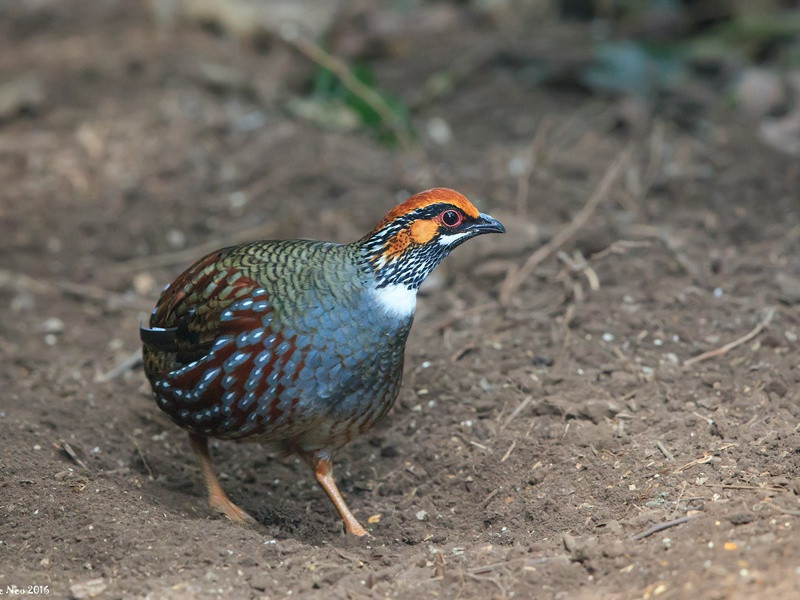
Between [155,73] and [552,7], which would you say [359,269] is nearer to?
[155,73]

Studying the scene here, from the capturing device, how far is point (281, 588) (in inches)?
162

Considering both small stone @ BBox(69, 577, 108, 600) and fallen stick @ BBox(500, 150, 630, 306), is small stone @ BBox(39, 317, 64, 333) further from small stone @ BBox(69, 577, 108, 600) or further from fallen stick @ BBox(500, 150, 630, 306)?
small stone @ BBox(69, 577, 108, 600)

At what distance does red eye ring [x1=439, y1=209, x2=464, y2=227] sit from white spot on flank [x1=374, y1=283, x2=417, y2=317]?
36 cm

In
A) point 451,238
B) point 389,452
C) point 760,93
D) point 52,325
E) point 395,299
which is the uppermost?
point 451,238

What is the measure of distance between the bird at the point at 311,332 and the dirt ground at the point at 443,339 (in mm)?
537

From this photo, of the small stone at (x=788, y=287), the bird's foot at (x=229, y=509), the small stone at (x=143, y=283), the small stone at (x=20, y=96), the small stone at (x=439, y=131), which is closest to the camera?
the bird's foot at (x=229, y=509)

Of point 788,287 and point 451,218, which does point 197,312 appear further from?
point 788,287

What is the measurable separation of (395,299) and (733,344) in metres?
2.04

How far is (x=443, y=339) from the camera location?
20.2 feet

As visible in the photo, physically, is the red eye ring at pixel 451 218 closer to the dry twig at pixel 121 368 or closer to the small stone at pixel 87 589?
the small stone at pixel 87 589

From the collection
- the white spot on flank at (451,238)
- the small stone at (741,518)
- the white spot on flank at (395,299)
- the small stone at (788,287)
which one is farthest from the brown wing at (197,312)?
the small stone at (788,287)

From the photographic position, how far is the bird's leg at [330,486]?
496 centimetres

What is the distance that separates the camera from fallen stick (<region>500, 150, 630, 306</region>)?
6.50 metres

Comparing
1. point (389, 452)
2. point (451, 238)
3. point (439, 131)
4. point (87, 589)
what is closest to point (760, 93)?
point (439, 131)
